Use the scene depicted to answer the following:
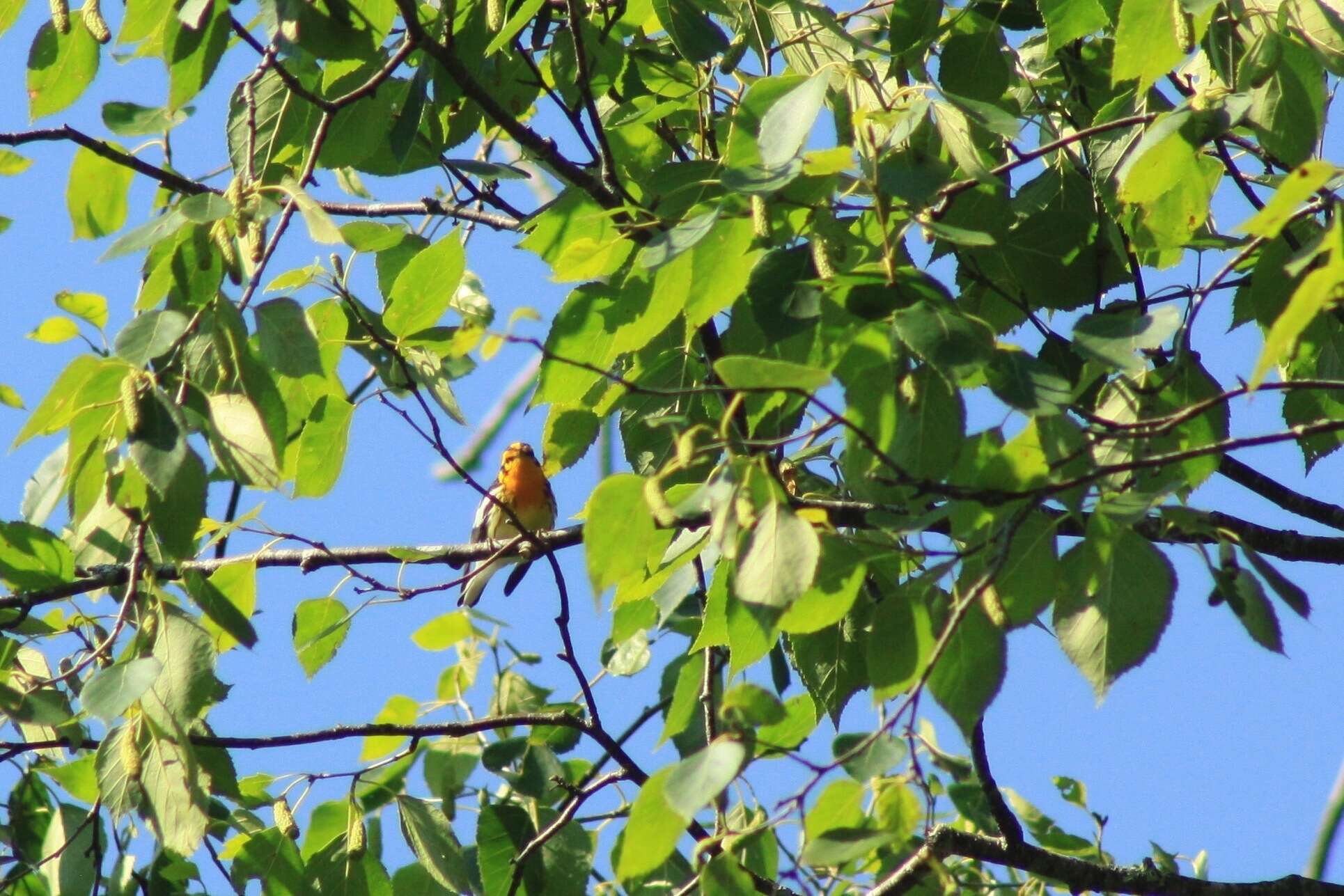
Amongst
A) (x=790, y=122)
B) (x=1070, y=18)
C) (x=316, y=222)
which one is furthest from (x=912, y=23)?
(x=316, y=222)

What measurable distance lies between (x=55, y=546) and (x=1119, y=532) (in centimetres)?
211

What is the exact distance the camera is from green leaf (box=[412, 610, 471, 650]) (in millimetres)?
3678

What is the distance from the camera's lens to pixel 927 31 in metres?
2.87

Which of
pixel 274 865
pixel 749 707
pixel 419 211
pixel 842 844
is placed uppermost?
pixel 419 211

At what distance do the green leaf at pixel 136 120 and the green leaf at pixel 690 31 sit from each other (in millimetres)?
953

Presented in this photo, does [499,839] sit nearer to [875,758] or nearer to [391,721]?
[391,721]

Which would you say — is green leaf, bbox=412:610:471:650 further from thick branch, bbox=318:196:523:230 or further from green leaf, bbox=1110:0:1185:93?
green leaf, bbox=1110:0:1185:93

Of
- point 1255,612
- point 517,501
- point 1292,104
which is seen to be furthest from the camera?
point 517,501

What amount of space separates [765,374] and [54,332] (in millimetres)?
1345

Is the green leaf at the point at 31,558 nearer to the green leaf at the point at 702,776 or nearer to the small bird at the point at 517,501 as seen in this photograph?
the green leaf at the point at 702,776

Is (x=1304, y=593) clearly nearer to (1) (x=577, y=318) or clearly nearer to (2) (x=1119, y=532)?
(2) (x=1119, y=532)

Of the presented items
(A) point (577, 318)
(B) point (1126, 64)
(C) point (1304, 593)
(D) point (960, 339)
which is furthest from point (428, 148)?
(C) point (1304, 593)

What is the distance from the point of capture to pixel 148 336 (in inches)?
73.0

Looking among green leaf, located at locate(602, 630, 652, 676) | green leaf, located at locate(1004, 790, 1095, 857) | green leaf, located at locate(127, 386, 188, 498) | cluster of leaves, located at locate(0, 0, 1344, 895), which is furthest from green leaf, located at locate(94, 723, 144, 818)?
green leaf, located at locate(1004, 790, 1095, 857)
